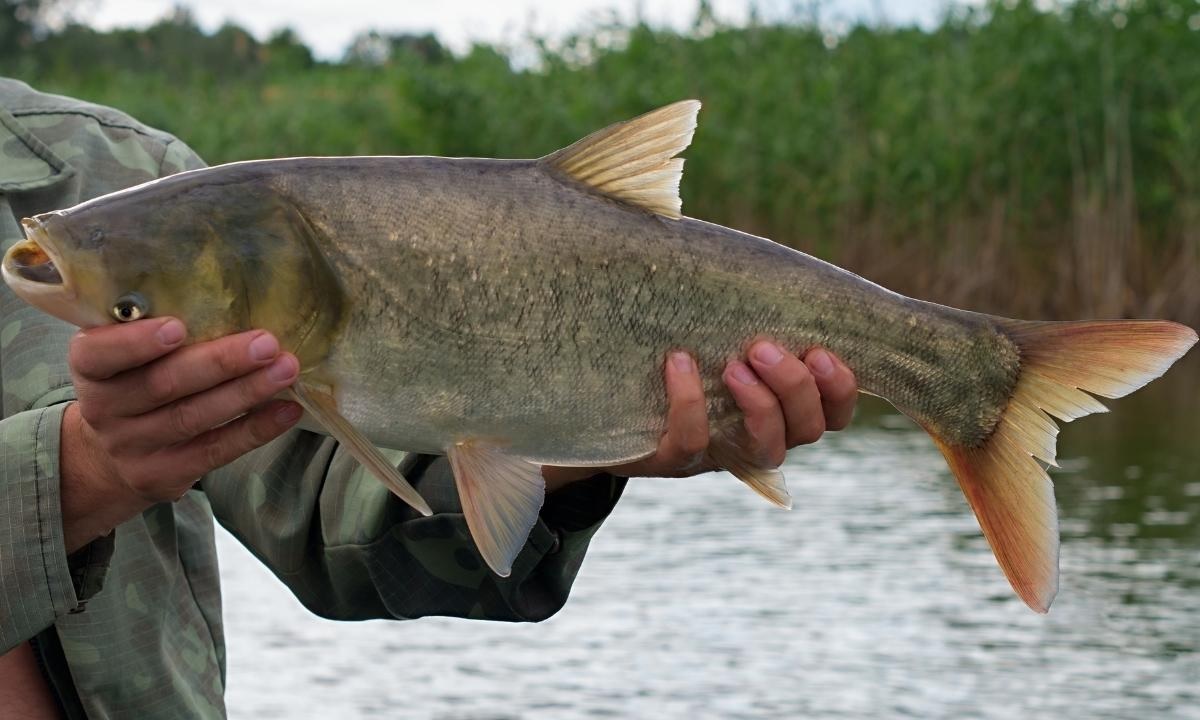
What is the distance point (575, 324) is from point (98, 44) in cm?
4408

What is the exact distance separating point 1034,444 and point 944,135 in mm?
10570

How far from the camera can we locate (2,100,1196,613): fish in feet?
6.80

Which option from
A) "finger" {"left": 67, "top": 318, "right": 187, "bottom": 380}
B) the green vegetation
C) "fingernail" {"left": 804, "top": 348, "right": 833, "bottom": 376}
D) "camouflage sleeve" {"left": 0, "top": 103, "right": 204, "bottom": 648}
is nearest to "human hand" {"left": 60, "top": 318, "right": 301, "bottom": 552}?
"finger" {"left": 67, "top": 318, "right": 187, "bottom": 380}

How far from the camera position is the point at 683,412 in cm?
232

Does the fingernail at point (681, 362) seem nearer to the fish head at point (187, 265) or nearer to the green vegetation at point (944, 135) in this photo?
the fish head at point (187, 265)

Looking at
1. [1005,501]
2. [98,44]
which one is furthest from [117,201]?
[98,44]

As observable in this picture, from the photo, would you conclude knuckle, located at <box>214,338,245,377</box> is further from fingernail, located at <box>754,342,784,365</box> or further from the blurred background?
the blurred background

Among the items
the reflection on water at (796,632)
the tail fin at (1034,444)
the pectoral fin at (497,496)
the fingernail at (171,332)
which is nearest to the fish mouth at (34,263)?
the fingernail at (171,332)

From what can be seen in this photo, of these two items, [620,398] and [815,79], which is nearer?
[620,398]

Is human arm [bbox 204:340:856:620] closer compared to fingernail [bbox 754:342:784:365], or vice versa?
fingernail [bbox 754:342:784:365]

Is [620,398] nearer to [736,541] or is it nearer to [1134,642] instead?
[1134,642]

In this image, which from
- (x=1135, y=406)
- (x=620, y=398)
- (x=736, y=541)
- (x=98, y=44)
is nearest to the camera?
(x=620, y=398)

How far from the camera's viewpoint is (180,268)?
80.6 inches

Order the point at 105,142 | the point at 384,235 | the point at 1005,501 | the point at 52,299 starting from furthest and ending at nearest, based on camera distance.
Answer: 1. the point at 105,142
2. the point at 1005,501
3. the point at 384,235
4. the point at 52,299
